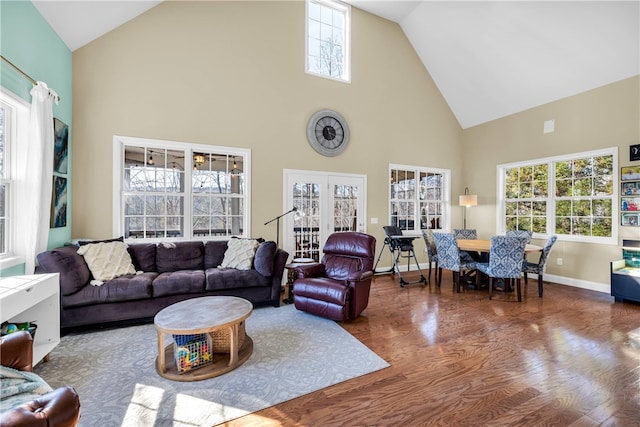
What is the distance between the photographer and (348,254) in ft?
→ 12.5

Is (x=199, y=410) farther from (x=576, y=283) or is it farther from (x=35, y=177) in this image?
(x=576, y=283)

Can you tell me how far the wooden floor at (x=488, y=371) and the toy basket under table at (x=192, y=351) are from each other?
2.37 feet

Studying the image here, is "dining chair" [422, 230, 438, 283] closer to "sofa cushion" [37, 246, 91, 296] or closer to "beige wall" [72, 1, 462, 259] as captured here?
"beige wall" [72, 1, 462, 259]

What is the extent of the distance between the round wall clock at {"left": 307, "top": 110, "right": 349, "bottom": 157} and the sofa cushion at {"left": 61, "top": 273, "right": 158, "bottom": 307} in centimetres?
349

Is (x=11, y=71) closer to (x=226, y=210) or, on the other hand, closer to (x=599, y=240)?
(x=226, y=210)

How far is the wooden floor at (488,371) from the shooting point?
180 cm

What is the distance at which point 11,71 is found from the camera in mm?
2572

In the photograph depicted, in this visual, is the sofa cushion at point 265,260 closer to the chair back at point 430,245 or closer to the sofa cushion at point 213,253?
the sofa cushion at point 213,253

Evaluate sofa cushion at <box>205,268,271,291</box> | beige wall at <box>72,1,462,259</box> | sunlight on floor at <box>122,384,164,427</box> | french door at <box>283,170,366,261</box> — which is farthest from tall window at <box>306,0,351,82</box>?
sunlight on floor at <box>122,384,164,427</box>

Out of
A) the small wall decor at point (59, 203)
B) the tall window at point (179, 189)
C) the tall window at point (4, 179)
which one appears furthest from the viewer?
the tall window at point (179, 189)

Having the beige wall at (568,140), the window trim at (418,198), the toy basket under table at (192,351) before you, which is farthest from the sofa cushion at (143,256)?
the beige wall at (568,140)

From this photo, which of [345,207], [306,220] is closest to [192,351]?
[306,220]

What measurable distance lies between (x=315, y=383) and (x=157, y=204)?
3.51m

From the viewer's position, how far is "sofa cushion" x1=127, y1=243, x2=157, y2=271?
3643 mm
